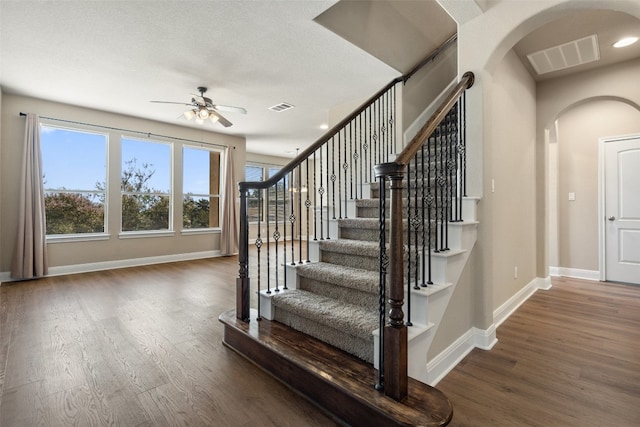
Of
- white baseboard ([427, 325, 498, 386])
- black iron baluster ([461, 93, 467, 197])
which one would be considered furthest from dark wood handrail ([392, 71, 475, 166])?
white baseboard ([427, 325, 498, 386])

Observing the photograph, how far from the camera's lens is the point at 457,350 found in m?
2.20

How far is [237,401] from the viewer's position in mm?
1722

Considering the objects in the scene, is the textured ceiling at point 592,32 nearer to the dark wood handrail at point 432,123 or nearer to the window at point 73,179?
the dark wood handrail at point 432,123

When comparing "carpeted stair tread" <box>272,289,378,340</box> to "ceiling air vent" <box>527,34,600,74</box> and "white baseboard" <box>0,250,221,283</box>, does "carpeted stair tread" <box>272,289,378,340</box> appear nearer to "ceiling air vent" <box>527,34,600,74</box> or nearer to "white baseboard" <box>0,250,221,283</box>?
"ceiling air vent" <box>527,34,600,74</box>

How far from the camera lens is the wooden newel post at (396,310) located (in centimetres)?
146

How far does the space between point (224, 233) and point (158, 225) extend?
4.41 ft

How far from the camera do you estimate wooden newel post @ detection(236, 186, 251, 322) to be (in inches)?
95.2

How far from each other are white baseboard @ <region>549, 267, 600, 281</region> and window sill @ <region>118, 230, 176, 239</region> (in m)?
6.99

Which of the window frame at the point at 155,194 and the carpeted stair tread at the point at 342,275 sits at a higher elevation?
the window frame at the point at 155,194

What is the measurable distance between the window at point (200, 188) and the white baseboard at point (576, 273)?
6619 millimetres

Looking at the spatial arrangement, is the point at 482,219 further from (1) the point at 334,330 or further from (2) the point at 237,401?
(2) the point at 237,401

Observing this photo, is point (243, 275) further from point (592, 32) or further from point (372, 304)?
point (592, 32)

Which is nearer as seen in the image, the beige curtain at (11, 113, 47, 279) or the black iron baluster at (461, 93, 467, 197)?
the black iron baluster at (461, 93, 467, 197)

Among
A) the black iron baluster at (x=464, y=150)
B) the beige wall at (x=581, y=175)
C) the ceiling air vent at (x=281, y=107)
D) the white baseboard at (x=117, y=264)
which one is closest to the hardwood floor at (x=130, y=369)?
the white baseboard at (x=117, y=264)
